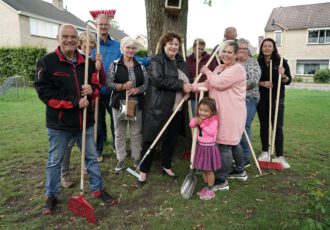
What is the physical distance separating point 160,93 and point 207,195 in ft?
5.23

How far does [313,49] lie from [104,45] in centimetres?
3342

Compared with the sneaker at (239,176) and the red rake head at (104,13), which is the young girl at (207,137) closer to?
the sneaker at (239,176)

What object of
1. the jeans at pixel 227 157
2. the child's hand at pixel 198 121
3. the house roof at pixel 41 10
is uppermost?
the house roof at pixel 41 10

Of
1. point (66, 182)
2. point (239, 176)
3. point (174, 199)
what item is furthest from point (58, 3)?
point (174, 199)

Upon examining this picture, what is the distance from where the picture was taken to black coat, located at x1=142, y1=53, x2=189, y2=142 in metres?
4.36

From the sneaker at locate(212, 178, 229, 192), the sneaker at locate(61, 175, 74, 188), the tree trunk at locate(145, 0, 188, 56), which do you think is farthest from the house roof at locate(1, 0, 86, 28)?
the sneaker at locate(212, 178, 229, 192)

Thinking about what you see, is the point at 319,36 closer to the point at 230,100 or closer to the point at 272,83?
the point at 272,83

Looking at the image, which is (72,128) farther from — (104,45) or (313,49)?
(313,49)

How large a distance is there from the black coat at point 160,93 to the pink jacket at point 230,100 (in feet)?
1.76

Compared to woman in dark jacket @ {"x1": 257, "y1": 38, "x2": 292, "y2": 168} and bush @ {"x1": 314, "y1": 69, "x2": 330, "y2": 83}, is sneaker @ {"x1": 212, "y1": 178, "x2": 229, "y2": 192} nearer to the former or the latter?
woman in dark jacket @ {"x1": 257, "y1": 38, "x2": 292, "y2": 168}

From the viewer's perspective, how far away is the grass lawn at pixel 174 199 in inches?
143

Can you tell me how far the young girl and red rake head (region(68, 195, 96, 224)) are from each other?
1508mm

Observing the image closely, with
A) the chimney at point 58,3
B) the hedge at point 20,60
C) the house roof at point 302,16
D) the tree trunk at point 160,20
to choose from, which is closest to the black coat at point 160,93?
the tree trunk at point 160,20

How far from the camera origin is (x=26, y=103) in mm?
12938
